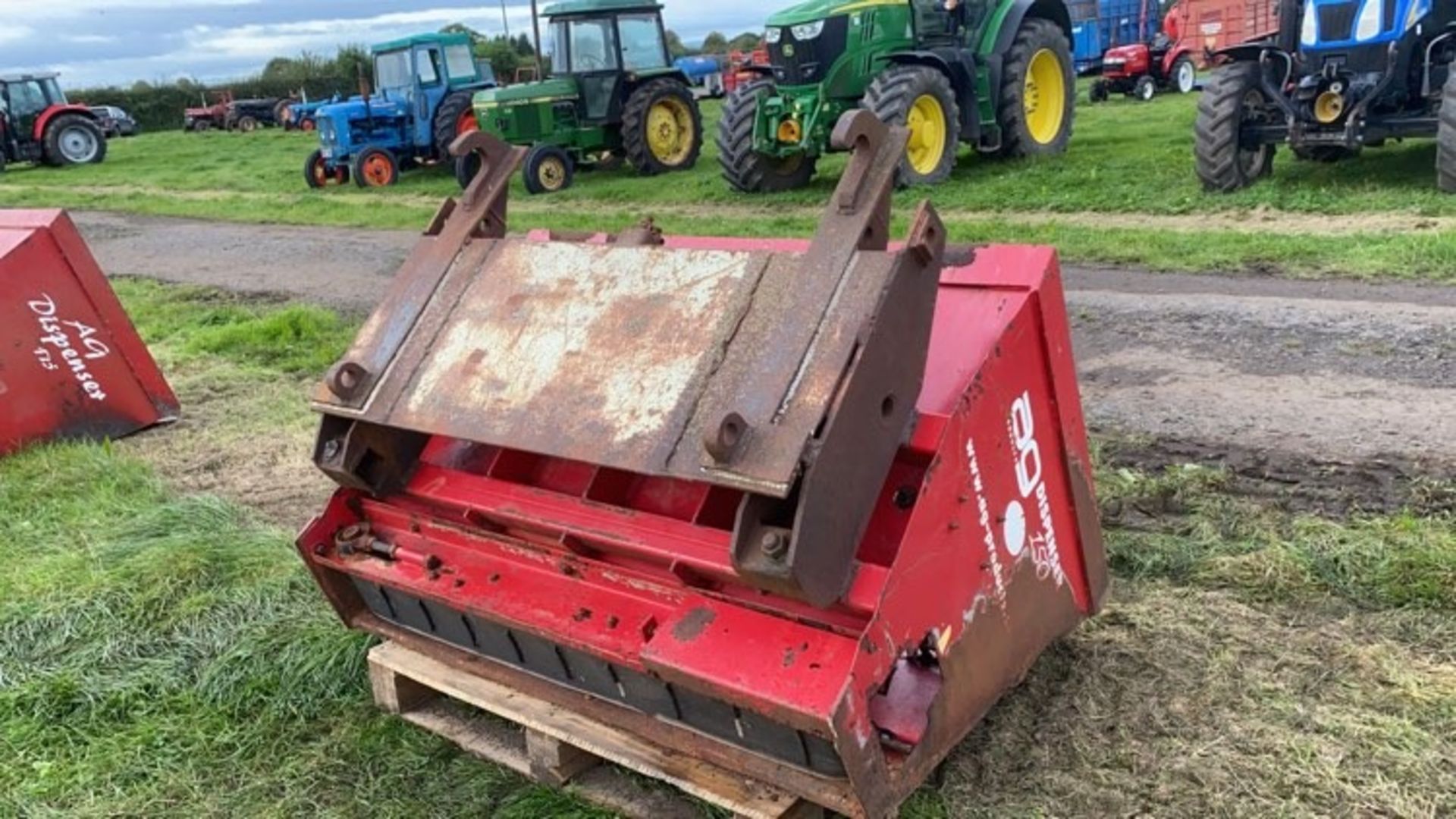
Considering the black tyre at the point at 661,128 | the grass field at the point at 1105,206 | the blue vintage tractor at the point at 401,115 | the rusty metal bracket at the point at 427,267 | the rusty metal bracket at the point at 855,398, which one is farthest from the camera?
Answer: the blue vintage tractor at the point at 401,115

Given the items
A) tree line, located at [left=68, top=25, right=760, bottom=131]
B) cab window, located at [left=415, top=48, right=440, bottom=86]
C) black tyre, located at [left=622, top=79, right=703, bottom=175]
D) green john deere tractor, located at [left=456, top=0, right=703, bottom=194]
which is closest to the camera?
green john deere tractor, located at [left=456, top=0, right=703, bottom=194]

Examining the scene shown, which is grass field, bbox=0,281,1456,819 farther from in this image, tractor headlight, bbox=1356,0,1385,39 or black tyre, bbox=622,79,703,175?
black tyre, bbox=622,79,703,175

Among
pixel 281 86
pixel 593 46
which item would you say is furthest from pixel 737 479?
pixel 281 86

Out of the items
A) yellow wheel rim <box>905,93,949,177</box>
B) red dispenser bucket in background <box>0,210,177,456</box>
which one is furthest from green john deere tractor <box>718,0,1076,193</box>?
red dispenser bucket in background <box>0,210,177,456</box>

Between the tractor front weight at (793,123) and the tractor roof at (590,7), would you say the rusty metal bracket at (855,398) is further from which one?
the tractor roof at (590,7)

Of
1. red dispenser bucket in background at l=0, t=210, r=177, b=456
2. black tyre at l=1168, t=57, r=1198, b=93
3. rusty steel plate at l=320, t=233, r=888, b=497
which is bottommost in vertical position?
black tyre at l=1168, t=57, r=1198, b=93

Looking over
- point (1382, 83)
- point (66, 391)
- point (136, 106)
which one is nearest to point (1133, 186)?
point (1382, 83)

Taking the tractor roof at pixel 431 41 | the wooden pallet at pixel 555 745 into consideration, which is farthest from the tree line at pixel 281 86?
the wooden pallet at pixel 555 745

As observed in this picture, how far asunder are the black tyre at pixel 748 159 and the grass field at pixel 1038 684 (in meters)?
8.47

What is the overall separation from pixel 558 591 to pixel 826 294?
904mm

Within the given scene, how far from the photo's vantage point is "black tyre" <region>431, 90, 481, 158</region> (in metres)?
17.6

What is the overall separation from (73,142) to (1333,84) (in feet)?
83.8

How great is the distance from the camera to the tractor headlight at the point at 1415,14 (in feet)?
29.1

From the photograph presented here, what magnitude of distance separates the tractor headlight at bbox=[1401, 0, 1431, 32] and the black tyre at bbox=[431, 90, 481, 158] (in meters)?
12.1
